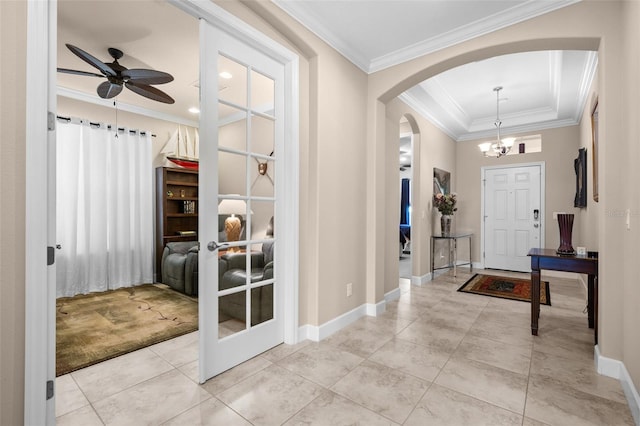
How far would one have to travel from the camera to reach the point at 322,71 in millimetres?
2734

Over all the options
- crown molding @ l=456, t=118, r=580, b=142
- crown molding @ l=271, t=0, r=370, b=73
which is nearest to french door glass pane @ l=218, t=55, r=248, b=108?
crown molding @ l=271, t=0, r=370, b=73

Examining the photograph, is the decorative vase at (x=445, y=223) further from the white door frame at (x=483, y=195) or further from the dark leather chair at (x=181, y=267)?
the dark leather chair at (x=181, y=267)

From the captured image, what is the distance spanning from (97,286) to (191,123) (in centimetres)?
310

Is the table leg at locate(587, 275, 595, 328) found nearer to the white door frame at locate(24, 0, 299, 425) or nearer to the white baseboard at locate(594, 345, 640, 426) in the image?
the white baseboard at locate(594, 345, 640, 426)

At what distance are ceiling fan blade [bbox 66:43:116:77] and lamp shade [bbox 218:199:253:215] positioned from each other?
174cm

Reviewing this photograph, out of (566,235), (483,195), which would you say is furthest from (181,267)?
(483,195)

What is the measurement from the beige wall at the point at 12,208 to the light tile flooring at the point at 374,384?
23.4 inches

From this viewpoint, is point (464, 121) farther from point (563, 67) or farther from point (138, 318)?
point (138, 318)

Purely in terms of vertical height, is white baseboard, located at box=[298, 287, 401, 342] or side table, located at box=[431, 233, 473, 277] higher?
side table, located at box=[431, 233, 473, 277]

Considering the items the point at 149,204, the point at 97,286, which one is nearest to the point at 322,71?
the point at 149,204

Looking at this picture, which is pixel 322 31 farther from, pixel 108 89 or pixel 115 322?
pixel 115 322

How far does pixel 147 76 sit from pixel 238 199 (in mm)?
1734

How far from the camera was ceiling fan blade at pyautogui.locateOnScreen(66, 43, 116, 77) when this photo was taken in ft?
8.01

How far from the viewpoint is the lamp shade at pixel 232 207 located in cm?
217
